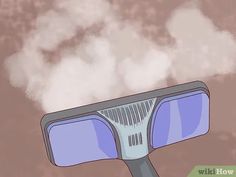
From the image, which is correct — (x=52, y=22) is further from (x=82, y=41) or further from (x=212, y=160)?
(x=212, y=160)

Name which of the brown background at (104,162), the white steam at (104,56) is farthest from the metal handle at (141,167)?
the white steam at (104,56)

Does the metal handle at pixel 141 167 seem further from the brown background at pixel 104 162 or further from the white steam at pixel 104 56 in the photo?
the white steam at pixel 104 56

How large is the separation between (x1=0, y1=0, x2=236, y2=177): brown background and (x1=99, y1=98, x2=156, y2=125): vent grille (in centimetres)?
7

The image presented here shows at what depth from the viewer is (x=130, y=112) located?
106cm

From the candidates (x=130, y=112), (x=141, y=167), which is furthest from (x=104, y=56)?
(x=141, y=167)

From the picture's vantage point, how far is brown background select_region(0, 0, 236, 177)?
3.51 ft

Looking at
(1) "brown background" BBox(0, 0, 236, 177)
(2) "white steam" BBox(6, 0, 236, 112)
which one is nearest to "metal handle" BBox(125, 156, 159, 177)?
(1) "brown background" BBox(0, 0, 236, 177)

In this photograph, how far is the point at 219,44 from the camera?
42.6 inches

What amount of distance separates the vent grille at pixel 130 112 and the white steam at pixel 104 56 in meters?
0.03

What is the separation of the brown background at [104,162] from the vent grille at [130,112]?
70 millimetres

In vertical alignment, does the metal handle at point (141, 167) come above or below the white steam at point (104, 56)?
below

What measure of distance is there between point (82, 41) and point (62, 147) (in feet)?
0.66

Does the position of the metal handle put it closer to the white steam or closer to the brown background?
the brown background

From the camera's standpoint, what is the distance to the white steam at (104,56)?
1.07 meters
